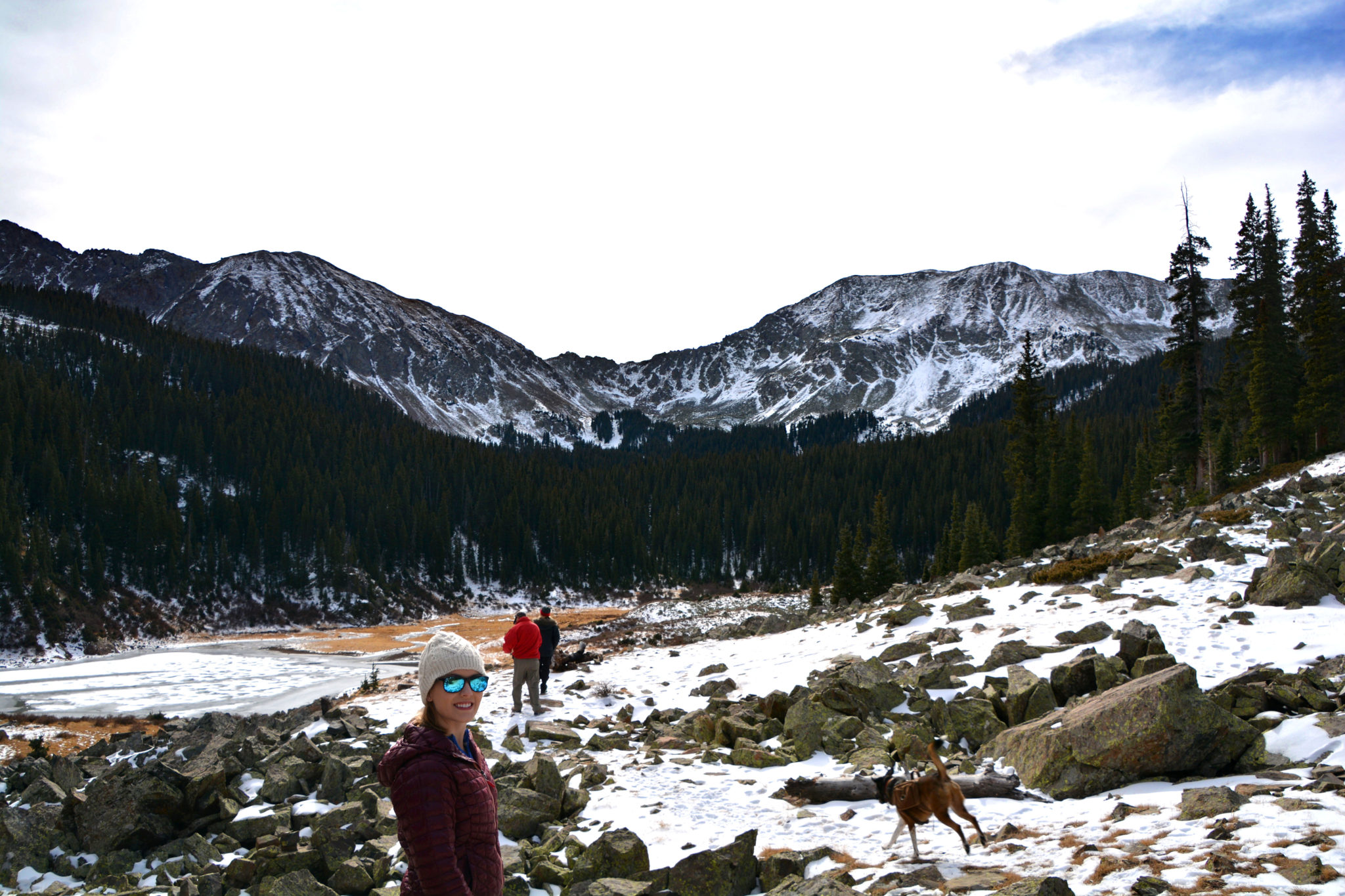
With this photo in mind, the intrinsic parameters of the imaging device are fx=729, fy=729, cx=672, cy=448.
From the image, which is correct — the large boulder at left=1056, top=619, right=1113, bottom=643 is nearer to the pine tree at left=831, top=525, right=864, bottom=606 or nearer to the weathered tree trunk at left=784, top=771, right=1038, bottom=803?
the weathered tree trunk at left=784, top=771, right=1038, bottom=803

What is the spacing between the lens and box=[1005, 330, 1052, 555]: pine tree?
48.8 meters

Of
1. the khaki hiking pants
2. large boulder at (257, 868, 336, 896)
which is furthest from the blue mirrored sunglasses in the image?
the khaki hiking pants

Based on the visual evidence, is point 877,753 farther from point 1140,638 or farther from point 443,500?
point 443,500

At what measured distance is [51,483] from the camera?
67.6m

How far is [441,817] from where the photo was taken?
3750 mm

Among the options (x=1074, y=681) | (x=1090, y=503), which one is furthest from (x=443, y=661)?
(x=1090, y=503)

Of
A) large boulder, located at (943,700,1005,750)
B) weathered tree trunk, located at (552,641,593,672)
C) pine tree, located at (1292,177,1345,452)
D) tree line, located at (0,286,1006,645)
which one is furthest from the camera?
tree line, located at (0,286,1006,645)

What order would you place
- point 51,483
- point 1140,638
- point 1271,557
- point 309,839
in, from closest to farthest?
point 309,839 → point 1140,638 → point 1271,557 → point 51,483

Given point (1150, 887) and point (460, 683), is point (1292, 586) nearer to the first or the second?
point (1150, 887)

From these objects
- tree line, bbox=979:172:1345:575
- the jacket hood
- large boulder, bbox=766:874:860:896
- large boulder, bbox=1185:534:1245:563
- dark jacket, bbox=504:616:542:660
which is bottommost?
large boulder, bbox=766:874:860:896

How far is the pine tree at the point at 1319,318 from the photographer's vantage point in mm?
37875

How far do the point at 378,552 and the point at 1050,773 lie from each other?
88.4 meters

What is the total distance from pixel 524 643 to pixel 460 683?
13061 mm

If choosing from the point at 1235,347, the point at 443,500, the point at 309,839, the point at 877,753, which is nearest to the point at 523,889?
the point at 309,839
